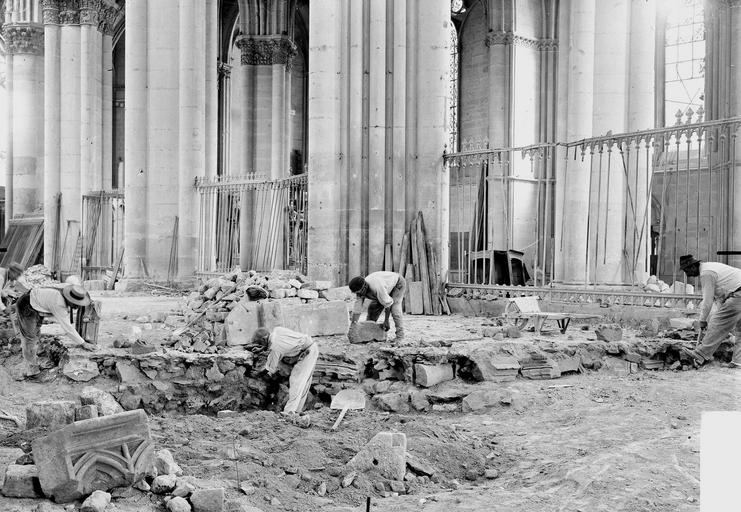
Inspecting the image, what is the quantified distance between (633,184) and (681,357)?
444 centimetres

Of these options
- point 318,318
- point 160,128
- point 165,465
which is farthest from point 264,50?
point 165,465

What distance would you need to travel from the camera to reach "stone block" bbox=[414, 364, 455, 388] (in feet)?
30.7

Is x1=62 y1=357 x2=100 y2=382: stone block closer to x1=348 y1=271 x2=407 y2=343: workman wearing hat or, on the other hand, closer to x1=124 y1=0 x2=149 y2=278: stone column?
x1=348 y1=271 x2=407 y2=343: workman wearing hat

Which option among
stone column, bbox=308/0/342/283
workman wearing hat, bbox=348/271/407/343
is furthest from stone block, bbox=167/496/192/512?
stone column, bbox=308/0/342/283

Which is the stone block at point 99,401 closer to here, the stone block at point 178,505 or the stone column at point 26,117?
the stone block at point 178,505

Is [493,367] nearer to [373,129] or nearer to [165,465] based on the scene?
[165,465]

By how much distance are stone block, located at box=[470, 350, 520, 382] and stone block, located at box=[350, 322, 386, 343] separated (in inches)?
55.1

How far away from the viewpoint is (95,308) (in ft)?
33.2

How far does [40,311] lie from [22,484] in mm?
4680

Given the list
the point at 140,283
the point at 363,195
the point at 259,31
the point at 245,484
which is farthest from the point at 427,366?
the point at 259,31

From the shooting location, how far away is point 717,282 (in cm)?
991

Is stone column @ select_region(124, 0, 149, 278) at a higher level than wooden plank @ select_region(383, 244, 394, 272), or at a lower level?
higher

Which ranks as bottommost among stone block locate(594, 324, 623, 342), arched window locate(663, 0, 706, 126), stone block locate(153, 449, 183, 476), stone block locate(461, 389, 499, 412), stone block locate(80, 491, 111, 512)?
stone block locate(461, 389, 499, 412)

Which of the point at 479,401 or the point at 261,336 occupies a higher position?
the point at 261,336
